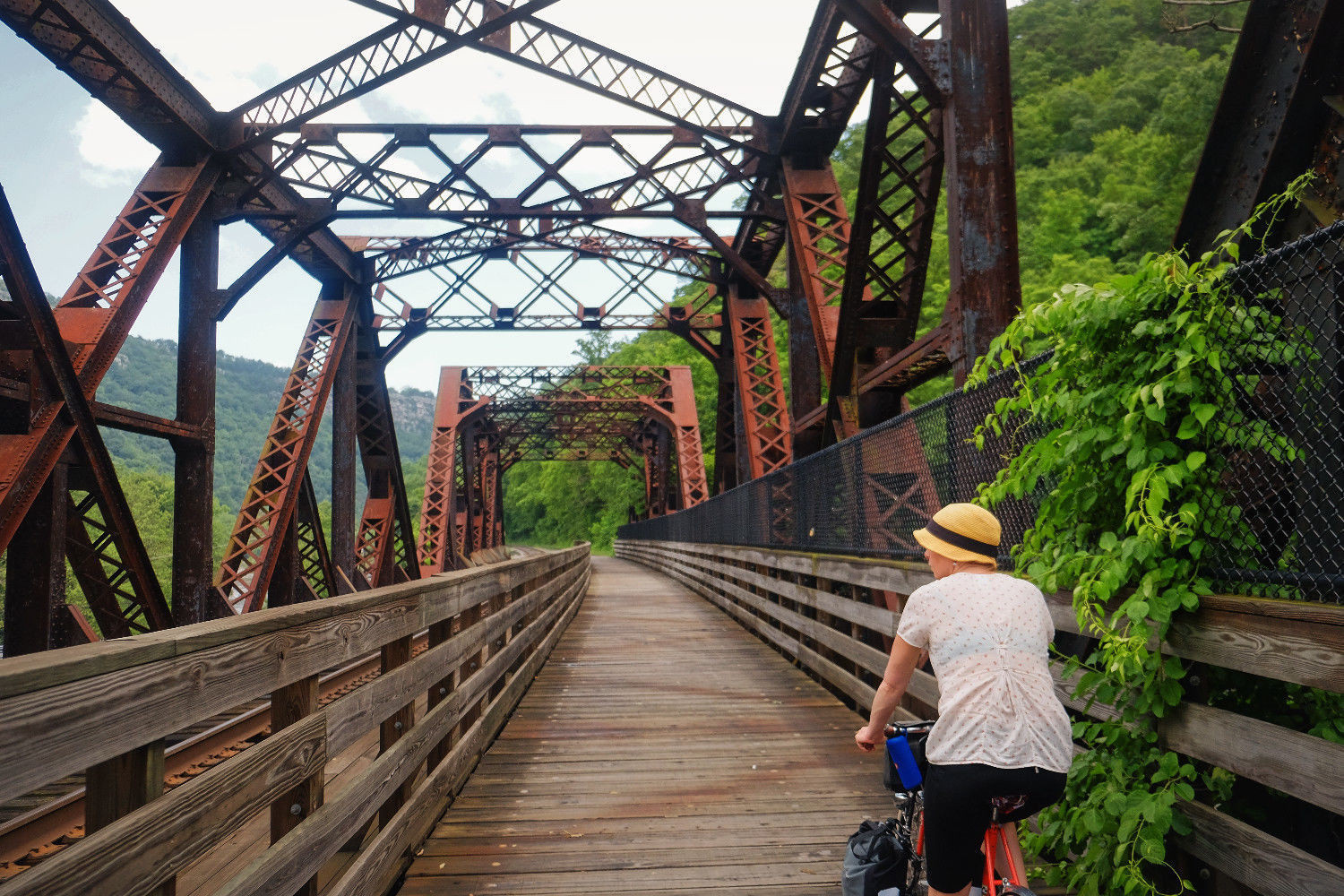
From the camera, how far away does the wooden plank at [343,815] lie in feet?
7.88

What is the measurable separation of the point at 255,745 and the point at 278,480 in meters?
8.84

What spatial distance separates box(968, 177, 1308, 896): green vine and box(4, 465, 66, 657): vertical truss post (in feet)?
17.9

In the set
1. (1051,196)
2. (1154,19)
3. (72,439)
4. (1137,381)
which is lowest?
(1137,381)

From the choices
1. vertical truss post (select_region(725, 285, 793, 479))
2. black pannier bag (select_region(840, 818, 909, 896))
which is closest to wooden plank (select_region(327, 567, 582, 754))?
black pannier bag (select_region(840, 818, 909, 896))

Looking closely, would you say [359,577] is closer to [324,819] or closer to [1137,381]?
[324,819]

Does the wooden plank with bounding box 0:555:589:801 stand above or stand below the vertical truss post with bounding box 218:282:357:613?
below

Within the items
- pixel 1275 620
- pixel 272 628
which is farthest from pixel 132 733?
pixel 1275 620

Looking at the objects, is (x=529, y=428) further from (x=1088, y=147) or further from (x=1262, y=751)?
(x=1262, y=751)

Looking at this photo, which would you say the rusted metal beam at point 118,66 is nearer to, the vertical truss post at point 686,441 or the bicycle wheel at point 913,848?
the bicycle wheel at point 913,848

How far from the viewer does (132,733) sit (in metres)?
1.83

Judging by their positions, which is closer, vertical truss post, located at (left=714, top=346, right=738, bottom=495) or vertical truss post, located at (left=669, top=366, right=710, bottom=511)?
vertical truss post, located at (left=714, top=346, right=738, bottom=495)

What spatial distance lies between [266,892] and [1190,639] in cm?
255

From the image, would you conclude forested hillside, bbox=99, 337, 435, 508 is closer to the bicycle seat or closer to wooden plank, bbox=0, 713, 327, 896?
wooden plank, bbox=0, 713, 327, 896

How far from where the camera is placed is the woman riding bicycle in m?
2.45
